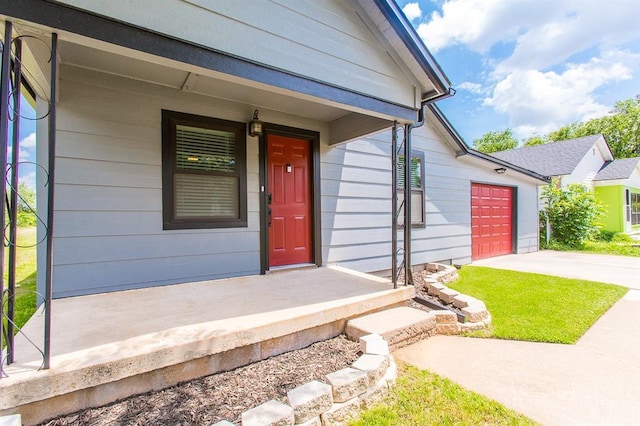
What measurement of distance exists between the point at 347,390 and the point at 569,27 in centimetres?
2036

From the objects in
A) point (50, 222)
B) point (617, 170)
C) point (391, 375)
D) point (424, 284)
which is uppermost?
point (617, 170)

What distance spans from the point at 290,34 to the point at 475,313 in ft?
11.6

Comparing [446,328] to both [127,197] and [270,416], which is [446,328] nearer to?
[270,416]

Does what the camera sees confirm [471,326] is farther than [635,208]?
No

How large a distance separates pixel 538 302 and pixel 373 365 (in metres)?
3.47

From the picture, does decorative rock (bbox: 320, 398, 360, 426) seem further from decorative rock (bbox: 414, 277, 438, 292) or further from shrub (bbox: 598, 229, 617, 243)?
shrub (bbox: 598, 229, 617, 243)

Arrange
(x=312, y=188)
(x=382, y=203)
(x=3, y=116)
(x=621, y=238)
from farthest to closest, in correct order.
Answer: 1. (x=621, y=238)
2. (x=382, y=203)
3. (x=312, y=188)
4. (x=3, y=116)

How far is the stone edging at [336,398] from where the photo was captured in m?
1.66

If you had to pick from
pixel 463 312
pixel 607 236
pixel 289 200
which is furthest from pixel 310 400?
pixel 607 236

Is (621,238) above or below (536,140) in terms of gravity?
below

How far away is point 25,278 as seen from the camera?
5.25 metres


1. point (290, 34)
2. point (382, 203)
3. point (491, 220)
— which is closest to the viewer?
point (290, 34)

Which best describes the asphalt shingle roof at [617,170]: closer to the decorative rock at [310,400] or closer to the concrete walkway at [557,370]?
the concrete walkway at [557,370]

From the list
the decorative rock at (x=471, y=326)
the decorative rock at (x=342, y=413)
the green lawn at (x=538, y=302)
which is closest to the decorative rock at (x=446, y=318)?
the decorative rock at (x=471, y=326)
